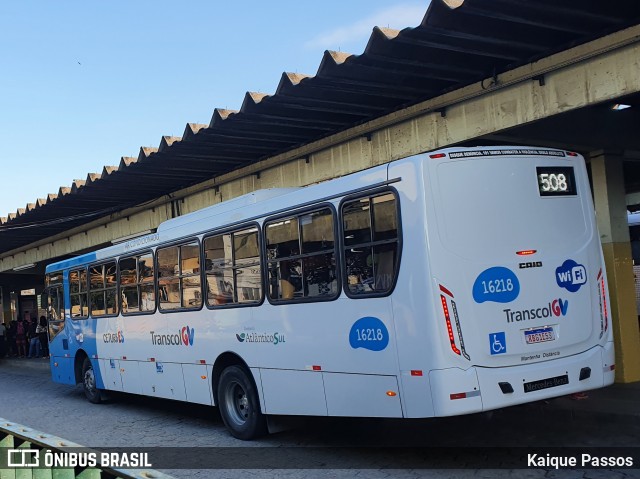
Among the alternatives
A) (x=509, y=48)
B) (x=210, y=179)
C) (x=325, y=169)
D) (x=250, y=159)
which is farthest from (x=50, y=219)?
(x=509, y=48)

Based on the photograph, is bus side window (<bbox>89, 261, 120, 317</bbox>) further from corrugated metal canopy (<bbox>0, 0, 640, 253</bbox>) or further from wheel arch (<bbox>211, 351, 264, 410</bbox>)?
wheel arch (<bbox>211, 351, 264, 410</bbox>)

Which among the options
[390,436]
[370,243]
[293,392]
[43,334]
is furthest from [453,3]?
[43,334]

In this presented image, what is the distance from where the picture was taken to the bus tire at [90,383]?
1368 cm

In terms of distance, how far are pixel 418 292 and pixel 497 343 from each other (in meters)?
0.87

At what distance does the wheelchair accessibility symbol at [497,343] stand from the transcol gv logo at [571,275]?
950mm

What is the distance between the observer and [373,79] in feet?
32.7

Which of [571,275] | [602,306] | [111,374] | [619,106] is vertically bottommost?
[111,374]

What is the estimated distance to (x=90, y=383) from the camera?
13.9m

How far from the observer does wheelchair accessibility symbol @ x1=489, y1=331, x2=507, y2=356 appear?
20.9ft

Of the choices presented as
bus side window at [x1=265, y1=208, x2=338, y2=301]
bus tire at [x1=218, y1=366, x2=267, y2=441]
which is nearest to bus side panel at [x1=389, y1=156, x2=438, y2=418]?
bus side window at [x1=265, y1=208, x2=338, y2=301]

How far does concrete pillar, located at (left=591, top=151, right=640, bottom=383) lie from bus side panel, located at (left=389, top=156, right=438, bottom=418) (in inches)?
226

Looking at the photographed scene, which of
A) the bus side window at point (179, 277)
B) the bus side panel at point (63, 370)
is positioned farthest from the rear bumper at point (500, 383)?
the bus side panel at point (63, 370)

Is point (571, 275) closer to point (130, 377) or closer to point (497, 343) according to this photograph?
point (497, 343)

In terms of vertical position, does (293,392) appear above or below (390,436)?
above
